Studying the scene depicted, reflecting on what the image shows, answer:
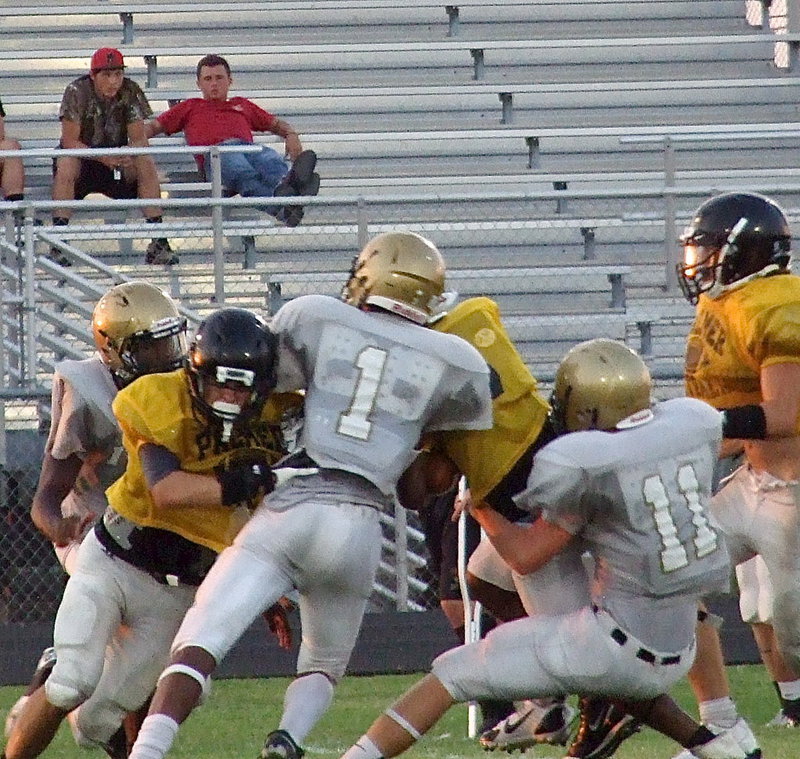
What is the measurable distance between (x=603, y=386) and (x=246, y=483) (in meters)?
0.78

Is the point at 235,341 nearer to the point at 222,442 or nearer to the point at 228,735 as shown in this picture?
the point at 222,442

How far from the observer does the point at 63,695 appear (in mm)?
4207

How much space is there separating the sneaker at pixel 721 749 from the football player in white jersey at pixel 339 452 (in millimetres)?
788

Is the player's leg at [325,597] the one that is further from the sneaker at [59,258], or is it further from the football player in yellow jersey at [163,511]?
the sneaker at [59,258]

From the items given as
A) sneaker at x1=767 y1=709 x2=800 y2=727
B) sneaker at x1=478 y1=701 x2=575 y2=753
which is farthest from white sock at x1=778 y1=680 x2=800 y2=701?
sneaker at x1=478 y1=701 x2=575 y2=753

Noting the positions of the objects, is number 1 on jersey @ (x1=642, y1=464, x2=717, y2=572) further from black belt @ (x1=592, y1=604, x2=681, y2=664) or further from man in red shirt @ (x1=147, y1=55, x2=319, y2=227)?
man in red shirt @ (x1=147, y1=55, x2=319, y2=227)

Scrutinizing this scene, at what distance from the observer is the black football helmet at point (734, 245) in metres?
4.93

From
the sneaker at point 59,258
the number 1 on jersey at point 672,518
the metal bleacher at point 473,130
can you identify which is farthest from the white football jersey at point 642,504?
the sneaker at point 59,258

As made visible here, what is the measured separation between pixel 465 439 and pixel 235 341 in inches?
24.4

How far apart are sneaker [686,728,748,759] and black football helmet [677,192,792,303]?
125cm

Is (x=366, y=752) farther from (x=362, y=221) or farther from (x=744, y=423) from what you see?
(x=362, y=221)

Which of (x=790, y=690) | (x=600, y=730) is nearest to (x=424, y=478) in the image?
(x=600, y=730)

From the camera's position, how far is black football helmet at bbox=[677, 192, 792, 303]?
4.93 m

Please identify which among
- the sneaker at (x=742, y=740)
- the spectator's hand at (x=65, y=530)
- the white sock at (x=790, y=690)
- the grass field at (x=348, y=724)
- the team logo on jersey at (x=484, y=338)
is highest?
the team logo on jersey at (x=484, y=338)
